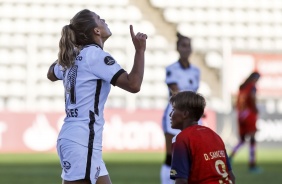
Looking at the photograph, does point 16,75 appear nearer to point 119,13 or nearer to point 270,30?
point 119,13

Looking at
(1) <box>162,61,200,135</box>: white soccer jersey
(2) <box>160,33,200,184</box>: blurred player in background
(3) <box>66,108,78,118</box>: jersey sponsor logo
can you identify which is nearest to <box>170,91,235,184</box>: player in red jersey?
(3) <box>66,108,78,118</box>: jersey sponsor logo

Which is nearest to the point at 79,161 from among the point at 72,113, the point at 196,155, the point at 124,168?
the point at 72,113

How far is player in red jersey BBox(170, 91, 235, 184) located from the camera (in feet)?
18.1

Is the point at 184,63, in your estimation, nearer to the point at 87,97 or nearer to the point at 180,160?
the point at 87,97

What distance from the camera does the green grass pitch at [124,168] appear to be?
14109 millimetres

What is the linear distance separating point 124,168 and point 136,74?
11.0 meters

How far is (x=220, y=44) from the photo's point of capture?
28453 millimetres

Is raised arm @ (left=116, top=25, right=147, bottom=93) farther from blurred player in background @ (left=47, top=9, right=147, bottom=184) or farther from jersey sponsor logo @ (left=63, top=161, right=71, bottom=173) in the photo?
jersey sponsor logo @ (left=63, top=161, right=71, bottom=173)

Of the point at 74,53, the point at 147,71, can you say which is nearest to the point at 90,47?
the point at 74,53

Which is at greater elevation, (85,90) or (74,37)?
(74,37)

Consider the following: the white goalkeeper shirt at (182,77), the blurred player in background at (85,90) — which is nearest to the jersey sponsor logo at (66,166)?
the blurred player in background at (85,90)

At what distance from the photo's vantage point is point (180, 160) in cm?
551

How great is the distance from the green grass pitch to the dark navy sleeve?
26.2ft

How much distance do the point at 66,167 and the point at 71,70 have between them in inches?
26.1
